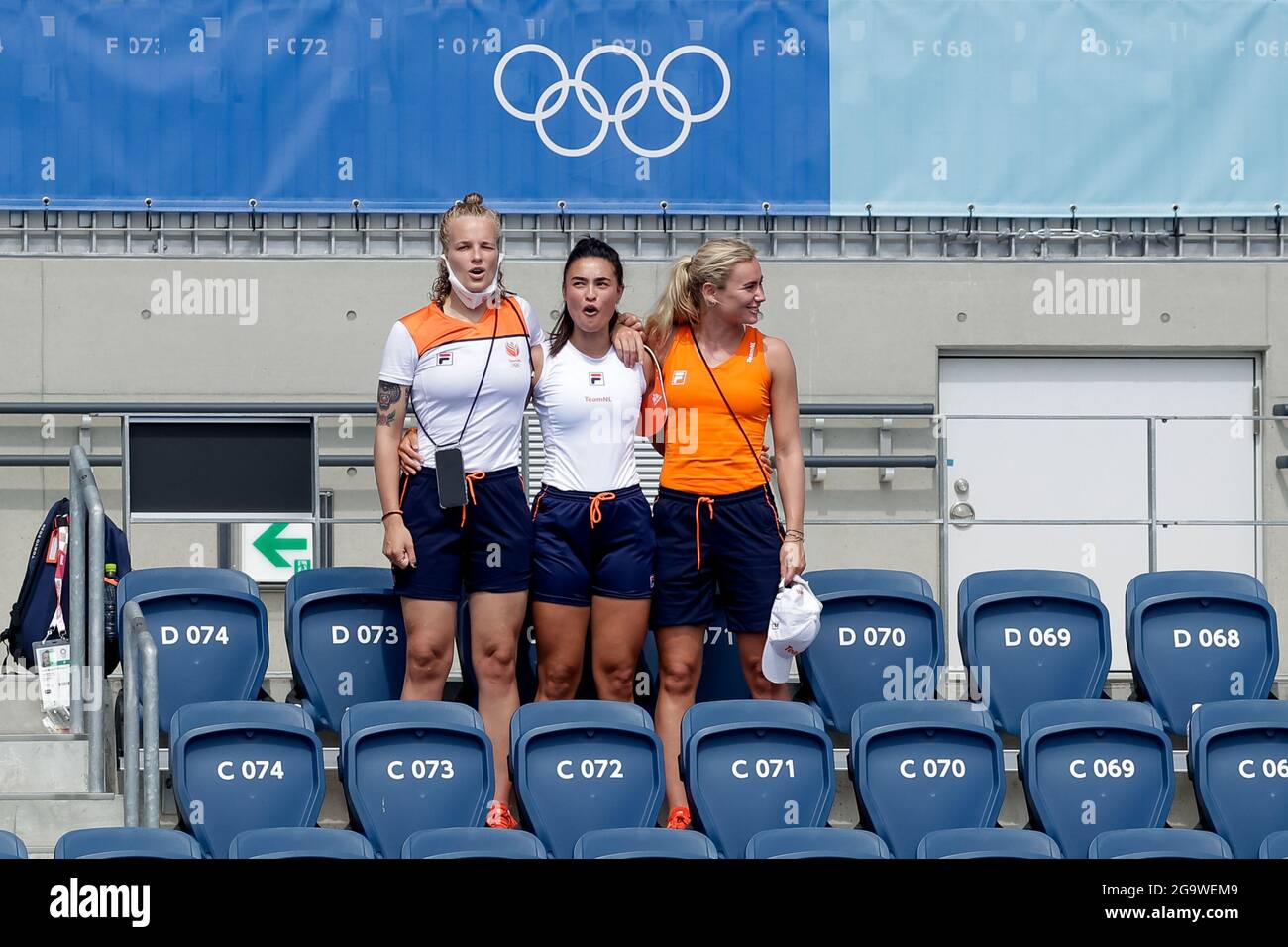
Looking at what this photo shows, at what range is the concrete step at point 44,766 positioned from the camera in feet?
16.4

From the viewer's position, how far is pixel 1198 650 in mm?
5656

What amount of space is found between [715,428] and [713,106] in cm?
352

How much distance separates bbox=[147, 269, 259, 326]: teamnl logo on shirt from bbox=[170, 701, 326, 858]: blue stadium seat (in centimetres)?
416

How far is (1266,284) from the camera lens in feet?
28.7

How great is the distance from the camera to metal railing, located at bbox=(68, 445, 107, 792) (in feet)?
16.4

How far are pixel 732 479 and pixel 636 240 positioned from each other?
368 centimetres

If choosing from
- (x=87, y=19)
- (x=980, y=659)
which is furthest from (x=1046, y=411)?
(x=87, y=19)

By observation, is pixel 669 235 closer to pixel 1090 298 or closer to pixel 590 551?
pixel 1090 298

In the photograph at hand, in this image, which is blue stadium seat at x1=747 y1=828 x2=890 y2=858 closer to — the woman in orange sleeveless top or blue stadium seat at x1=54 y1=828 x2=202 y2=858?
the woman in orange sleeveless top

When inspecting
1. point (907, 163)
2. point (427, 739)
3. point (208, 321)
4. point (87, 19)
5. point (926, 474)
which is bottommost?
point (427, 739)

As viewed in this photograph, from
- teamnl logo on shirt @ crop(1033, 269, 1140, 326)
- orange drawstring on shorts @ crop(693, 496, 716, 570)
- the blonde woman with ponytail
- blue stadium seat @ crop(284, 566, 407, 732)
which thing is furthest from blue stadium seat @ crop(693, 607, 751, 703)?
teamnl logo on shirt @ crop(1033, 269, 1140, 326)

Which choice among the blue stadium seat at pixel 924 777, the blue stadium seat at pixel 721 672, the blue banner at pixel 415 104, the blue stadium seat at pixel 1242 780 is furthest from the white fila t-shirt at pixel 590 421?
the blue banner at pixel 415 104

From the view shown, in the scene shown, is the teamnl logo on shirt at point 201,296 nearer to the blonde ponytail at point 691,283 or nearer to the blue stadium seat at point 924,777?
the blonde ponytail at point 691,283
